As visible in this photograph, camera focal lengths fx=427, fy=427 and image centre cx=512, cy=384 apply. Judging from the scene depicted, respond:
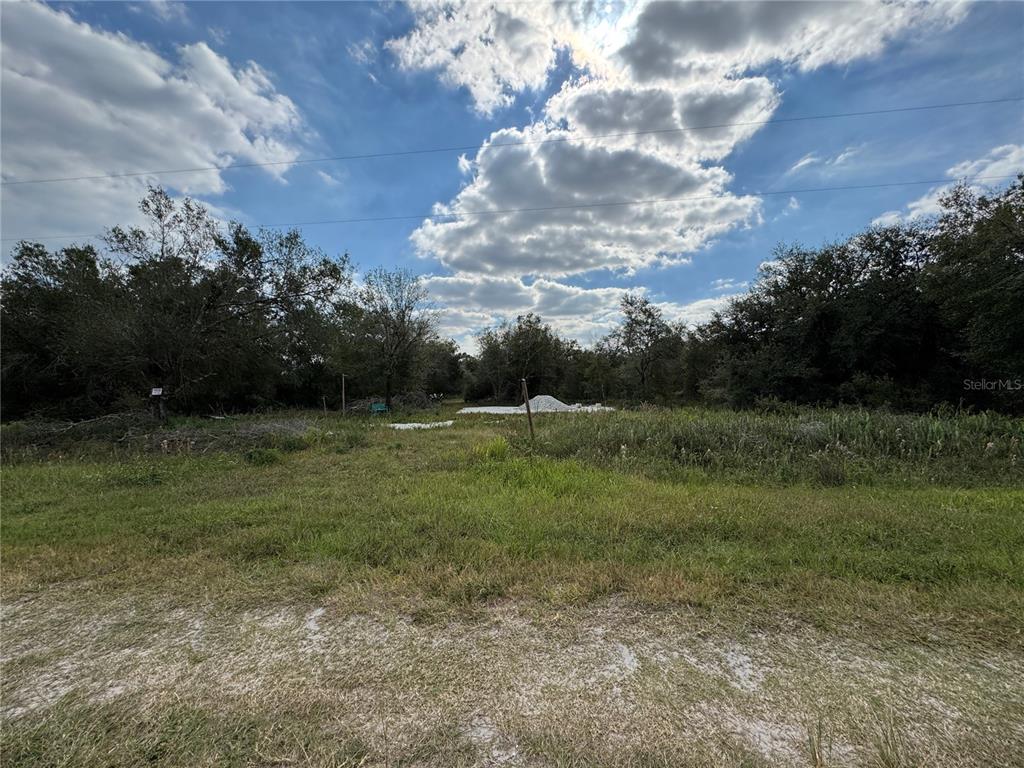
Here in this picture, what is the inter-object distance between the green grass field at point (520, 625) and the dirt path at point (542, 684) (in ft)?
0.04

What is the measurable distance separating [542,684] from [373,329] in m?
24.9

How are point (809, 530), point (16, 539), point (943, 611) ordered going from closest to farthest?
1. point (943, 611)
2. point (809, 530)
3. point (16, 539)

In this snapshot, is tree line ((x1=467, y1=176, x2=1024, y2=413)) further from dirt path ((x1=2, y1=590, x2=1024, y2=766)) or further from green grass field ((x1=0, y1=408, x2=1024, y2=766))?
dirt path ((x1=2, y1=590, x2=1024, y2=766))

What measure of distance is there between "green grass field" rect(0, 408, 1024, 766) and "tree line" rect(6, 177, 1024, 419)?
10800mm

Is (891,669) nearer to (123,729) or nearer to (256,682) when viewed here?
(256,682)

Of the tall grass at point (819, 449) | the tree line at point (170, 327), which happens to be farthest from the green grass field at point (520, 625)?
the tree line at point (170, 327)

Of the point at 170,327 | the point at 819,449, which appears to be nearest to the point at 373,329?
the point at 170,327

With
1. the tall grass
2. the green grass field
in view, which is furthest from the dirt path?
the tall grass

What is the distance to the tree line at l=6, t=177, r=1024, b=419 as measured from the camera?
13.4m

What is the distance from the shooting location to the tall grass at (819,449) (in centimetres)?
595

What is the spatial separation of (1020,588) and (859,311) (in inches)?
766

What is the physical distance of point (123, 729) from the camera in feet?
5.78

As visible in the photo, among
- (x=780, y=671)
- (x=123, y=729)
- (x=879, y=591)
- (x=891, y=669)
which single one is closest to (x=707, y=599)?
(x=780, y=671)

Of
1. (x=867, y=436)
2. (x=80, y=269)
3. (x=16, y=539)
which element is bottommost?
(x=16, y=539)
